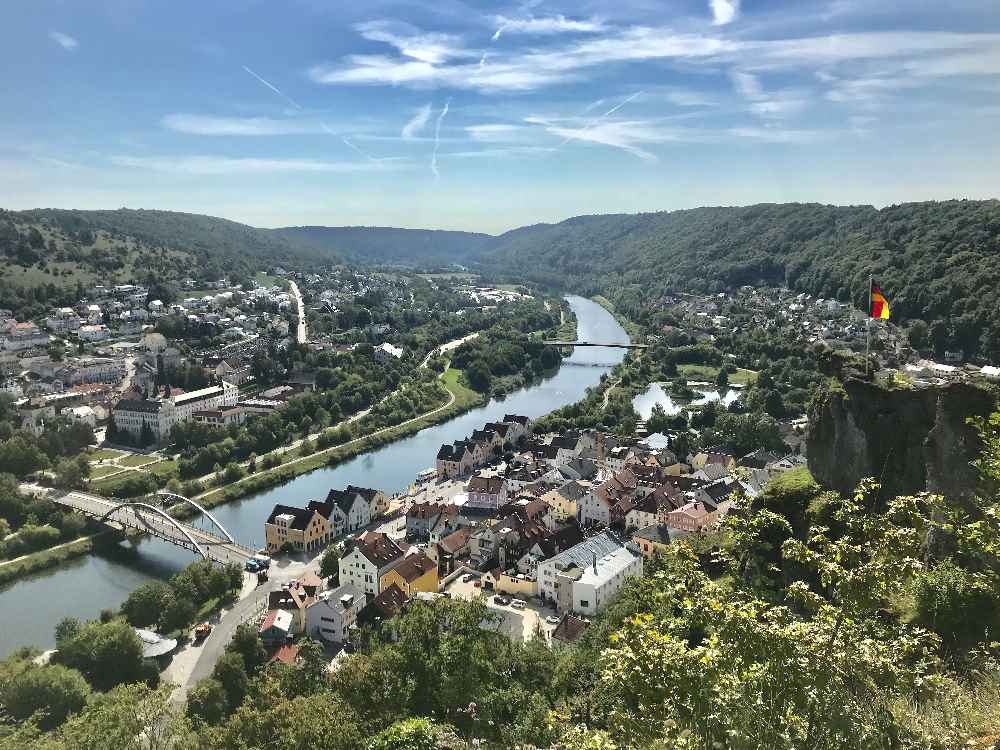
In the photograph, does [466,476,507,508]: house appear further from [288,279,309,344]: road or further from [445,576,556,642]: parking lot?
[288,279,309,344]: road

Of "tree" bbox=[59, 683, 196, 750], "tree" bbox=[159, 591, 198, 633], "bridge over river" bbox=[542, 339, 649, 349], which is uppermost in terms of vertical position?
"tree" bbox=[59, 683, 196, 750]

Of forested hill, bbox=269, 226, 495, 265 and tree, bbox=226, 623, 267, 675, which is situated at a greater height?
forested hill, bbox=269, 226, 495, 265

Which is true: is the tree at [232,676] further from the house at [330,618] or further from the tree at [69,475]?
the tree at [69,475]

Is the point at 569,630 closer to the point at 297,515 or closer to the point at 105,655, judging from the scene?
the point at 105,655

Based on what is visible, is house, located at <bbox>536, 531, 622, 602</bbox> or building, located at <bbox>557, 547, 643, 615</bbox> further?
house, located at <bbox>536, 531, 622, 602</bbox>

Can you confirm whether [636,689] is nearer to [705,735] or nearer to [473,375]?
[705,735]

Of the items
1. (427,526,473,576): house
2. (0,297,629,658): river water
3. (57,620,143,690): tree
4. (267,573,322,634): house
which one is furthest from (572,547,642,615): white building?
(0,297,629,658): river water

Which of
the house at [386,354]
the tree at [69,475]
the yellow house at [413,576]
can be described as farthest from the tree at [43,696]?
the house at [386,354]

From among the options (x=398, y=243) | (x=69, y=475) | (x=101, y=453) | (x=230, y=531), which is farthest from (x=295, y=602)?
(x=398, y=243)
